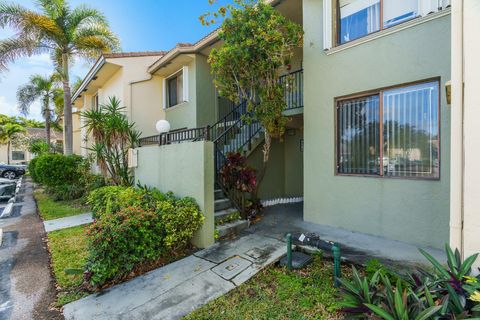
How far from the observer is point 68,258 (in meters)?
5.12

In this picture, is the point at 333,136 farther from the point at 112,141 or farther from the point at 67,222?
the point at 67,222

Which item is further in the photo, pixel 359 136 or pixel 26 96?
pixel 26 96

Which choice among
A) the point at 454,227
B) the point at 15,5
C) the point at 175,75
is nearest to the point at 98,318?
the point at 454,227

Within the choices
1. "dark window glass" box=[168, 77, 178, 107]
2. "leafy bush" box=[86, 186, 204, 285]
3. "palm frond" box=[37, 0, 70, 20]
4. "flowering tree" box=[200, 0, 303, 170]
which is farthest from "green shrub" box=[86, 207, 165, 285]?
"palm frond" box=[37, 0, 70, 20]

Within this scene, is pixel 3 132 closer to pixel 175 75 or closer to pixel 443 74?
pixel 175 75

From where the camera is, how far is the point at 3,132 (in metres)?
32.7

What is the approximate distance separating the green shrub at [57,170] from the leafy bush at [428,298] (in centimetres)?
1359

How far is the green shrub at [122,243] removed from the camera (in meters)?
3.91

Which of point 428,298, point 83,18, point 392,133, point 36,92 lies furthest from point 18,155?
point 428,298

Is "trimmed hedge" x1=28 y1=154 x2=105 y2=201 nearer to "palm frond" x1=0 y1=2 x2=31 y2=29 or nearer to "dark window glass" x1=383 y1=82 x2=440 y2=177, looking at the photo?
"palm frond" x1=0 y1=2 x2=31 y2=29

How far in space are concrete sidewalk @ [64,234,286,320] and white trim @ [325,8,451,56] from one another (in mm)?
4876

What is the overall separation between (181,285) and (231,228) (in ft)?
6.98

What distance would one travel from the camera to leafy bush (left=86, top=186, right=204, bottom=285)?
3944mm

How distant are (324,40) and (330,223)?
4689 millimetres
